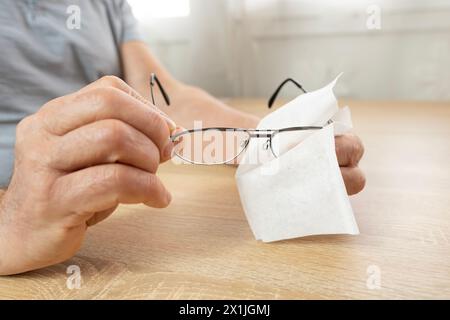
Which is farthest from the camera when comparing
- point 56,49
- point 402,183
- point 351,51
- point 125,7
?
point 351,51

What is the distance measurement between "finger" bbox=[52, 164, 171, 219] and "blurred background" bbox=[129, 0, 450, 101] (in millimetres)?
1340

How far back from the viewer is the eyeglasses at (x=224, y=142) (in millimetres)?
417

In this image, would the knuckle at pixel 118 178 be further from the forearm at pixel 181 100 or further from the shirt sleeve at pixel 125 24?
the shirt sleeve at pixel 125 24

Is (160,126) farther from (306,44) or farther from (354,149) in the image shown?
(306,44)

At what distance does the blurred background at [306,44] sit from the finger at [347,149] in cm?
115

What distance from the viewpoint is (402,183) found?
1.99 feet

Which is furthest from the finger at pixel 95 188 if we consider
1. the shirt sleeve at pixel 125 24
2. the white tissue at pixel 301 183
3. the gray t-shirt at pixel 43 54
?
the shirt sleeve at pixel 125 24

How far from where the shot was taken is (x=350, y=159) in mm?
454

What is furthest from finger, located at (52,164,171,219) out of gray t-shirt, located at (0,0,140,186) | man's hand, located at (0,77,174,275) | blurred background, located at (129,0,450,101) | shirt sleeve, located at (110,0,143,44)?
blurred background, located at (129,0,450,101)

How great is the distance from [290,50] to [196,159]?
1217mm

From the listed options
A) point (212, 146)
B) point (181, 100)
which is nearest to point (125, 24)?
point (181, 100)

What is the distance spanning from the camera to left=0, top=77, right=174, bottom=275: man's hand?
0.33 meters
